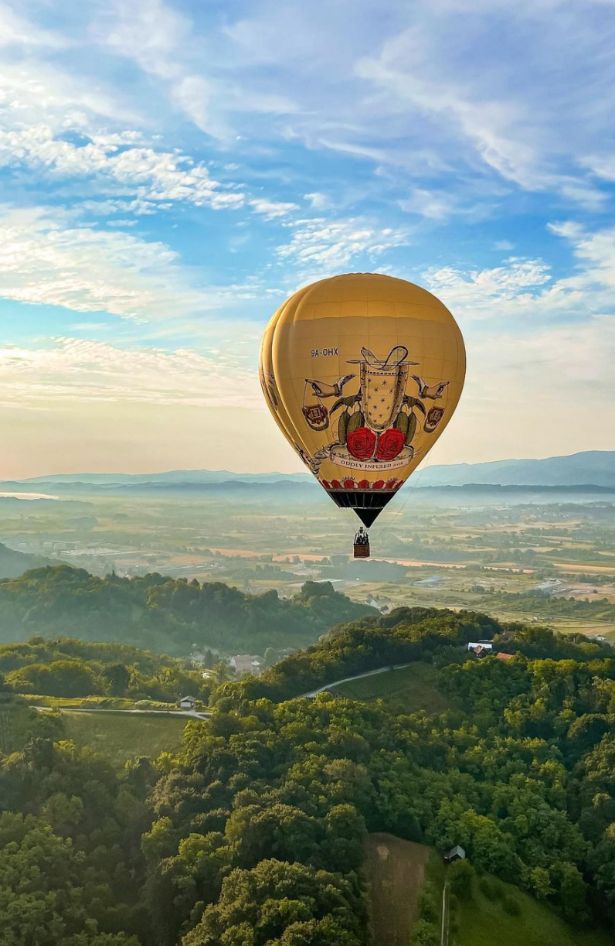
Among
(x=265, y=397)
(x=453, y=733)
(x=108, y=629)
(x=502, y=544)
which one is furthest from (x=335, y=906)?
(x=502, y=544)

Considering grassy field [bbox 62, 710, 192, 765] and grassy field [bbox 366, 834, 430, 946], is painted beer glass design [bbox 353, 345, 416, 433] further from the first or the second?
grassy field [bbox 62, 710, 192, 765]

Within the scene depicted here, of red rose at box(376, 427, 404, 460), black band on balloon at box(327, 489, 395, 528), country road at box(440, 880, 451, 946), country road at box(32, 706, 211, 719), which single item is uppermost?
red rose at box(376, 427, 404, 460)

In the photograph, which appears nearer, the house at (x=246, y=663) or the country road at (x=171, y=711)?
the country road at (x=171, y=711)

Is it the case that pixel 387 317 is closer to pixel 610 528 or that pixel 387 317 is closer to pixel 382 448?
pixel 382 448

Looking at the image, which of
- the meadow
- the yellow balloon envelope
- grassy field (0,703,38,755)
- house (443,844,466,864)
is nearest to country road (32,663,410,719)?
grassy field (0,703,38,755)

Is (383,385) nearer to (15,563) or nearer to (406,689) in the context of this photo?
(406,689)

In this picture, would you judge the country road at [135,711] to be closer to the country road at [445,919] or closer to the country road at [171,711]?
the country road at [171,711]

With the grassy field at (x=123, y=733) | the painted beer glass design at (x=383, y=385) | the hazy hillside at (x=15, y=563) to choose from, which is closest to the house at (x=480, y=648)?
the grassy field at (x=123, y=733)
